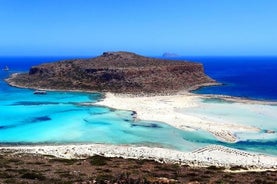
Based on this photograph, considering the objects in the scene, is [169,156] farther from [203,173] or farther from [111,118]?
[111,118]

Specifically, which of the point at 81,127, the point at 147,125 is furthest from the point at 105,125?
the point at 147,125

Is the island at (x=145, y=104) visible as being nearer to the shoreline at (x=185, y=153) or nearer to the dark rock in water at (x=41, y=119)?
the shoreline at (x=185, y=153)

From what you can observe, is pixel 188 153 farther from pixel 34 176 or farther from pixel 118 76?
pixel 118 76

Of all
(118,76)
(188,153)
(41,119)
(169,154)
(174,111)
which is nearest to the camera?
(169,154)

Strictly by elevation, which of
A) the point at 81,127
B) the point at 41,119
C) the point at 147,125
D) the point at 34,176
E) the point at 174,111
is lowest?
the point at 34,176

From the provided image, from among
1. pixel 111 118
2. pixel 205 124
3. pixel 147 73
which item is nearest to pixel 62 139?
pixel 111 118

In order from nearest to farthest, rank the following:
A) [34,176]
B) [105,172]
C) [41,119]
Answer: [34,176]
[105,172]
[41,119]

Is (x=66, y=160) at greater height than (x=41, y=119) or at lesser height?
lesser
